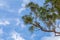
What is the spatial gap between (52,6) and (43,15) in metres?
0.41

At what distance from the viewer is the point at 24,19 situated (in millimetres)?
7773

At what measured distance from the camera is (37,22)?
25.8ft

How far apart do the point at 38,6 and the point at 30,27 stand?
746 mm

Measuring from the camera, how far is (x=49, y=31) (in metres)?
7.81

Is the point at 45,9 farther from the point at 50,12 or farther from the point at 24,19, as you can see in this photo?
the point at 24,19

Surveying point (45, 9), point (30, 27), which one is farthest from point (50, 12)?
point (30, 27)

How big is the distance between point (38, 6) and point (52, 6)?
483mm

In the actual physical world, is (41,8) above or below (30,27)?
above

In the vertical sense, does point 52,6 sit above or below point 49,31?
above

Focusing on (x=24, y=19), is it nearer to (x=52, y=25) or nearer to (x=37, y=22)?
(x=37, y=22)

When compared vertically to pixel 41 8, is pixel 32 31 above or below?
below

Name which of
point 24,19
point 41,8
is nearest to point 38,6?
point 41,8

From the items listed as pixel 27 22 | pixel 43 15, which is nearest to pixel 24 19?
pixel 27 22

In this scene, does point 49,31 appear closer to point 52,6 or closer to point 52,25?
point 52,25
